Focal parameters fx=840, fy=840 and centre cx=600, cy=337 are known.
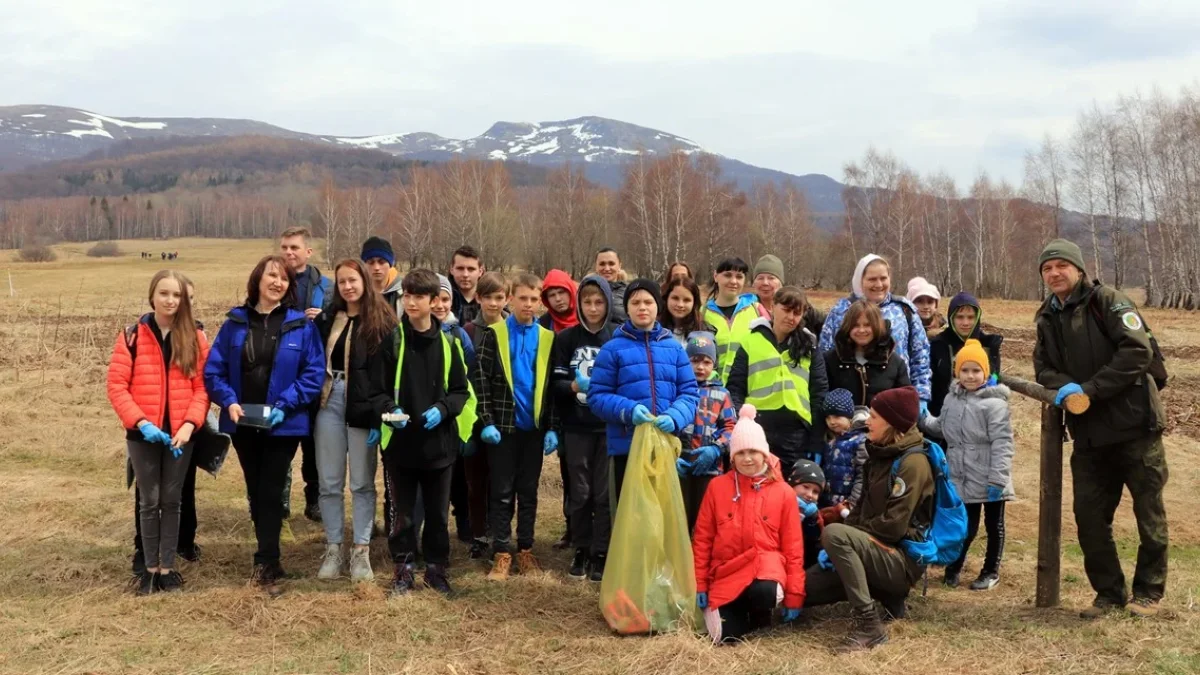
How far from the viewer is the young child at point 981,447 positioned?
212 inches

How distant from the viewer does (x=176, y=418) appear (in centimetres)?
515

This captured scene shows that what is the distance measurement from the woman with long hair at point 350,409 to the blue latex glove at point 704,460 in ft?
6.42

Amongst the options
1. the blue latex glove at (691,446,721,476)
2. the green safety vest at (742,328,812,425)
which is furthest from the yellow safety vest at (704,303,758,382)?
the blue latex glove at (691,446,721,476)

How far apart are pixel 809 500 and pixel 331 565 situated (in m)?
3.07

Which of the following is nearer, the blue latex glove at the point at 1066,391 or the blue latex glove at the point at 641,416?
the blue latex glove at the point at 1066,391

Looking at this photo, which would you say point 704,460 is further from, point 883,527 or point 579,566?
point 579,566

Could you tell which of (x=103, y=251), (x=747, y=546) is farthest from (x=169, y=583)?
(x=103, y=251)

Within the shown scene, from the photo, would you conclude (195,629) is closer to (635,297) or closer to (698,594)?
(698,594)

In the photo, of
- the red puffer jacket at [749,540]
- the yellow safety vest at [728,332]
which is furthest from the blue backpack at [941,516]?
the yellow safety vest at [728,332]

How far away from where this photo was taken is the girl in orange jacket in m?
5.09

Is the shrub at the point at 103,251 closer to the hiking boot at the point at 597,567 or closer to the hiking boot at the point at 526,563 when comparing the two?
the hiking boot at the point at 526,563

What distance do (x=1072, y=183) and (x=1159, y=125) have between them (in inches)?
185

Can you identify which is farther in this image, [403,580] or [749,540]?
[403,580]

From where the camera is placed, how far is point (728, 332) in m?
5.86
